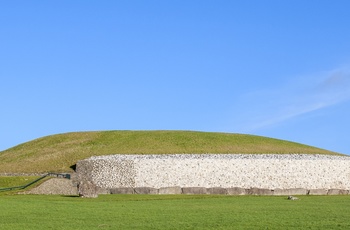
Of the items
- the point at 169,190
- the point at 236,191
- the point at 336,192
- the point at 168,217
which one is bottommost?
the point at 168,217

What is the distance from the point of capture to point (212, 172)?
43.5m

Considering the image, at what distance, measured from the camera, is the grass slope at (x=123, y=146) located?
49.9 metres

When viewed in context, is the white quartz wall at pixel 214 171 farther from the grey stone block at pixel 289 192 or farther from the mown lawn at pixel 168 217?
the mown lawn at pixel 168 217

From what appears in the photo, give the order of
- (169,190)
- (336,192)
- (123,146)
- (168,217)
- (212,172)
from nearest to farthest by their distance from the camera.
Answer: (168,217) < (169,190) < (336,192) < (212,172) < (123,146)

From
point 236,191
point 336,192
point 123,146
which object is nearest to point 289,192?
point 236,191

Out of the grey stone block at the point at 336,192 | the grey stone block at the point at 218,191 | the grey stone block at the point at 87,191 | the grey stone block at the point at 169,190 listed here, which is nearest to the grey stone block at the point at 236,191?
the grey stone block at the point at 218,191

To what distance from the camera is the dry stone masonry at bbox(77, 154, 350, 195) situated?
142ft

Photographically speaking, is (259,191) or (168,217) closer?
(168,217)

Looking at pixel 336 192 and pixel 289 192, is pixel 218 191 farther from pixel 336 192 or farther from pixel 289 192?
pixel 336 192

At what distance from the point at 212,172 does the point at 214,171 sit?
0.18 meters

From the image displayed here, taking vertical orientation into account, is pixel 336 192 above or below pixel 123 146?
below

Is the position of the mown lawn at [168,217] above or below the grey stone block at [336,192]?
below

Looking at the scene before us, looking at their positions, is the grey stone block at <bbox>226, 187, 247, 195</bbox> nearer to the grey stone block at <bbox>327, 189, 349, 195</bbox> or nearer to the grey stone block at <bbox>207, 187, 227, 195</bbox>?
the grey stone block at <bbox>207, 187, 227, 195</bbox>

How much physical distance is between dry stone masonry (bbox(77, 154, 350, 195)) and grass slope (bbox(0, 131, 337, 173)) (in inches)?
169
